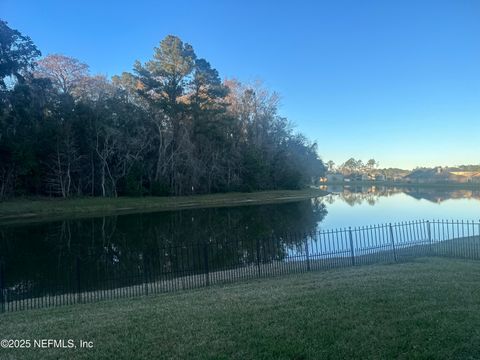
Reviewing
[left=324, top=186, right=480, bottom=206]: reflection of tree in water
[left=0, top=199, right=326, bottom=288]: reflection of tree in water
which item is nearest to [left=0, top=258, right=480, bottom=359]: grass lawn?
[left=0, top=199, right=326, bottom=288]: reflection of tree in water

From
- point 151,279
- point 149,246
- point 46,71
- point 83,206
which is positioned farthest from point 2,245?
point 46,71

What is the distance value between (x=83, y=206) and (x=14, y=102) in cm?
1249

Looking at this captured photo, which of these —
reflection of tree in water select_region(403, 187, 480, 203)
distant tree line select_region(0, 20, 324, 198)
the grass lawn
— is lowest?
reflection of tree in water select_region(403, 187, 480, 203)

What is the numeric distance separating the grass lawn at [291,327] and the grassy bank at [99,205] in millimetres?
32947

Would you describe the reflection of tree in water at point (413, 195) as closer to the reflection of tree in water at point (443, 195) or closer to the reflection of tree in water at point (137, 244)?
the reflection of tree in water at point (443, 195)

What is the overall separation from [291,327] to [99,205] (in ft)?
135

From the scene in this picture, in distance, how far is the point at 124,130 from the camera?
50625 millimetres

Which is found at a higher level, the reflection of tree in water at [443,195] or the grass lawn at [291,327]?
the grass lawn at [291,327]

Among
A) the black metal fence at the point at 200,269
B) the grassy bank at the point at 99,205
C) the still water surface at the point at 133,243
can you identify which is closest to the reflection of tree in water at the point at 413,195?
the grassy bank at the point at 99,205

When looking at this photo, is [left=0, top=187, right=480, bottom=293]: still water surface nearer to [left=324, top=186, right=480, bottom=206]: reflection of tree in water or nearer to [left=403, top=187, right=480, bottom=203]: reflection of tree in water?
[left=324, top=186, right=480, bottom=206]: reflection of tree in water

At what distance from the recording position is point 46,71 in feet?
181

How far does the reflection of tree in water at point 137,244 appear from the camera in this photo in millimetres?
15656

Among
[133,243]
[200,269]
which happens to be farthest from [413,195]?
[200,269]

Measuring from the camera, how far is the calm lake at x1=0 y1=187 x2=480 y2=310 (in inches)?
574
